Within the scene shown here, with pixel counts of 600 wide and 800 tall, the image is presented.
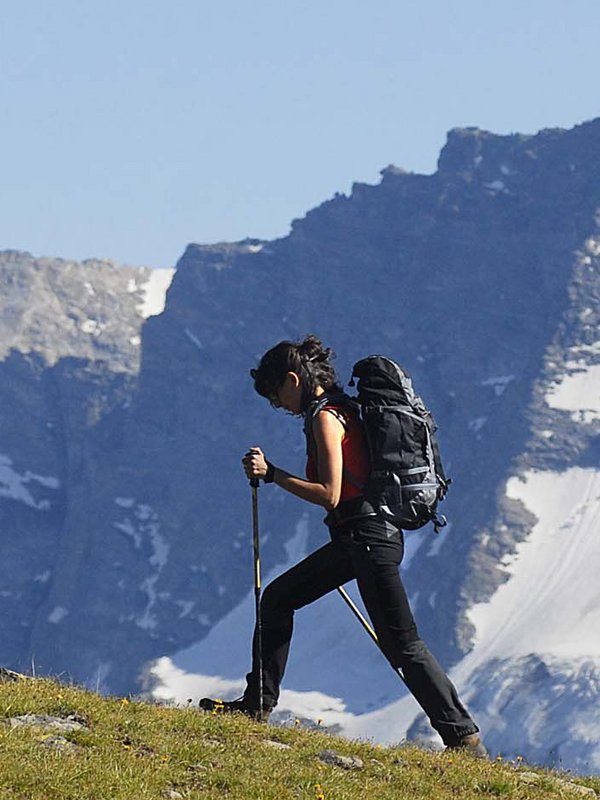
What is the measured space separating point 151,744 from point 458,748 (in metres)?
2.95

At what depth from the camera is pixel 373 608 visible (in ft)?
44.5

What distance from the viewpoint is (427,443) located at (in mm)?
13352

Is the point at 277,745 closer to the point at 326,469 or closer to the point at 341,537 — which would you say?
the point at 341,537

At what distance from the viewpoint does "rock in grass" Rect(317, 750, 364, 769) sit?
41.9 feet

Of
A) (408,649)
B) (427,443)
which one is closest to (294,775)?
(408,649)

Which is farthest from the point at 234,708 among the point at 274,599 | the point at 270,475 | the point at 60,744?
the point at 60,744

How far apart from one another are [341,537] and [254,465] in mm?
982

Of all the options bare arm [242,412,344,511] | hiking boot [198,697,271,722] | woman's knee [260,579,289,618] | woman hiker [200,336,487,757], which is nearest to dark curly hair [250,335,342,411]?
woman hiker [200,336,487,757]

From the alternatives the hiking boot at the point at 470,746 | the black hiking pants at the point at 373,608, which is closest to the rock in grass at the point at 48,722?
the black hiking pants at the point at 373,608

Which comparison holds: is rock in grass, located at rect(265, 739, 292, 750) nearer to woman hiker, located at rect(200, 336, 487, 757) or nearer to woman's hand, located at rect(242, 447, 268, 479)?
woman hiker, located at rect(200, 336, 487, 757)

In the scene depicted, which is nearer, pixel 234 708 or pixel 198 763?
pixel 198 763

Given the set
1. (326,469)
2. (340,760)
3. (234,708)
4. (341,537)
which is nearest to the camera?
(340,760)

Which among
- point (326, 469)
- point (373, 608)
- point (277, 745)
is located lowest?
point (277, 745)

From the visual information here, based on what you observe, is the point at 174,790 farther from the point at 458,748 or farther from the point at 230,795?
the point at 458,748
